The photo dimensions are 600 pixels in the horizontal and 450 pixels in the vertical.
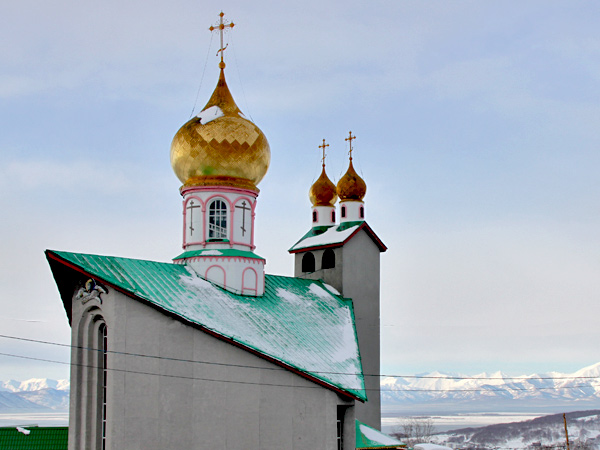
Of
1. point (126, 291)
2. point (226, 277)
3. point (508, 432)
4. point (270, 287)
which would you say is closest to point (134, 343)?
point (126, 291)

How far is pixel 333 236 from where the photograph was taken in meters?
28.3

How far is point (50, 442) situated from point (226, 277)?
730 cm

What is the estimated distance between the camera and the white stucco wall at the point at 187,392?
19297mm

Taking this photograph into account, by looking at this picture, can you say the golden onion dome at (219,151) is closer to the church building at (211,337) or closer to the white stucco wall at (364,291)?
the church building at (211,337)

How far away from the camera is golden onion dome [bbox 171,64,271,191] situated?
77.9 ft

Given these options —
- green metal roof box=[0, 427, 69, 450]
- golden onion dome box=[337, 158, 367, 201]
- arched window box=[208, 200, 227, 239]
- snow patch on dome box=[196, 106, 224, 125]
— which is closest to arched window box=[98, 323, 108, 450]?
arched window box=[208, 200, 227, 239]

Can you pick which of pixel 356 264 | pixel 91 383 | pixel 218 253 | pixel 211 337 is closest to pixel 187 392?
pixel 211 337

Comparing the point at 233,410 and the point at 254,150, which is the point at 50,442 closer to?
the point at 233,410

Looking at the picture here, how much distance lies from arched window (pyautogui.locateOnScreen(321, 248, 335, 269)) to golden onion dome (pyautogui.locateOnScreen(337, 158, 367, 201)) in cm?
218

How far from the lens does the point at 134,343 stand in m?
19.7

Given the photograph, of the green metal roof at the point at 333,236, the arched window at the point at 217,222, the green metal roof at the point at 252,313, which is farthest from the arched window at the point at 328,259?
the arched window at the point at 217,222

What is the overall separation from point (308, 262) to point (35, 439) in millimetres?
10408

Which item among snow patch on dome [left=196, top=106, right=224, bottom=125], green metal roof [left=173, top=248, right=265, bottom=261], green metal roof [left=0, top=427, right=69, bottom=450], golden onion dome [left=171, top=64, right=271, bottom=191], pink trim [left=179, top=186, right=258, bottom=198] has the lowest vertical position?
green metal roof [left=0, top=427, right=69, bottom=450]

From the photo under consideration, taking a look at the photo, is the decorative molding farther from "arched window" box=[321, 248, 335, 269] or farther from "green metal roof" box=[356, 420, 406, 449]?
"arched window" box=[321, 248, 335, 269]
